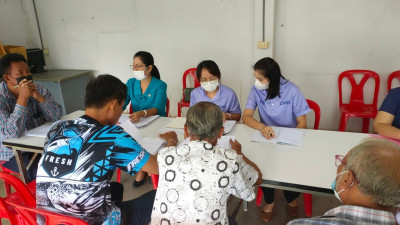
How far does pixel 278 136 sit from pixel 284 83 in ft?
1.72

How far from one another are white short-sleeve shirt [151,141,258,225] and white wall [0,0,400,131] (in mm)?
2444

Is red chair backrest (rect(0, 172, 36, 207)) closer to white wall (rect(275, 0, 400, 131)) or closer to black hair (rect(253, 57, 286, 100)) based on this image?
black hair (rect(253, 57, 286, 100))

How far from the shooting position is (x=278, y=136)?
1771mm

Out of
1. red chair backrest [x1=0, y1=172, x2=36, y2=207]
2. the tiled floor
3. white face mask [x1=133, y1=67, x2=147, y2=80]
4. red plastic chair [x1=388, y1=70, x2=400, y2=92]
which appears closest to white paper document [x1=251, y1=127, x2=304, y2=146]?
the tiled floor

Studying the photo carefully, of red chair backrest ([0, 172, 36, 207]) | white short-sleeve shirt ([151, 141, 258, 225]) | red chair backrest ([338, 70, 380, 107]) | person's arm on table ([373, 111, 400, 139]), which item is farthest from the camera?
red chair backrest ([338, 70, 380, 107])

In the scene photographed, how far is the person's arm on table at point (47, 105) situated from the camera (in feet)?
7.06

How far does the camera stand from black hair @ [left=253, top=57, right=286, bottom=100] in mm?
2014

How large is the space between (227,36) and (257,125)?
1.88 m

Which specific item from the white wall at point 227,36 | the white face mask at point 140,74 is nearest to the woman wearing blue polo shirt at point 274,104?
the white face mask at point 140,74

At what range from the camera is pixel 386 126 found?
171 centimetres

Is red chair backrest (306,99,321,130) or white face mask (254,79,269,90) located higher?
white face mask (254,79,269,90)

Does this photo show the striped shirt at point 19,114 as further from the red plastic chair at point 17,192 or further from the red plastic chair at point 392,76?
the red plastic chair at point 392,76

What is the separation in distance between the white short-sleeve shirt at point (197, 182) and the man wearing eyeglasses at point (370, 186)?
1.05ft

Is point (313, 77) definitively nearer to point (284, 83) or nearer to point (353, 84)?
point (353, 84)
